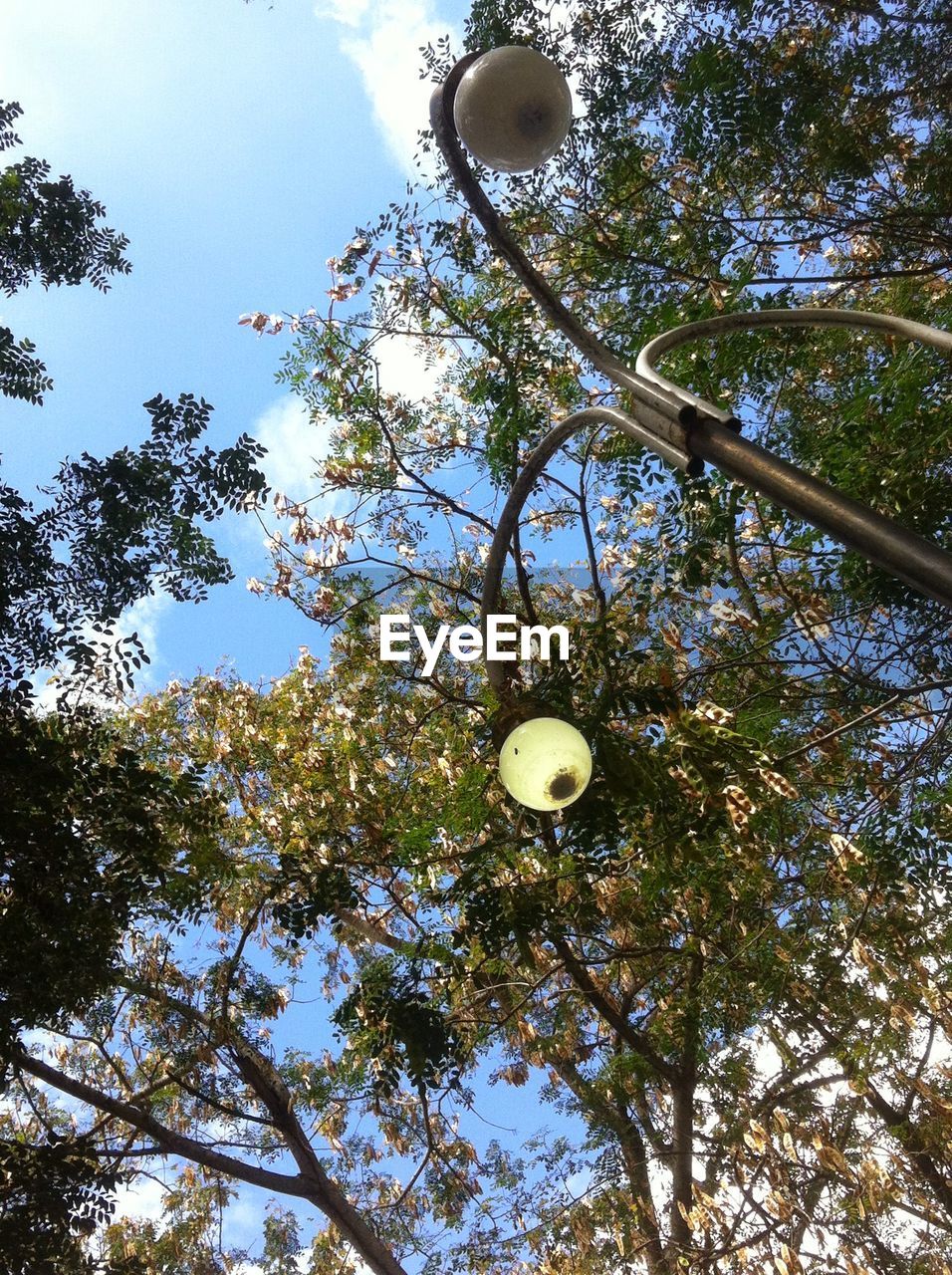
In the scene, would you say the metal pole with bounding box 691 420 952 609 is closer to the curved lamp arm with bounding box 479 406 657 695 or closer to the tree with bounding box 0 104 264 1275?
the curved lamp arm with bounding box 479 406 657 695

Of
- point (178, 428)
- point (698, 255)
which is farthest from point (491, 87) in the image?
point (698, 255)

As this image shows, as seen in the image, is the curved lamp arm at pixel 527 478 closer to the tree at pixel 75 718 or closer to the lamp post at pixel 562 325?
the lamp post at pixel 562 325

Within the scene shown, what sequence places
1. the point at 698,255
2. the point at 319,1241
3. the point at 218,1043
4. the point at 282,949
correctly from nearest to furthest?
the point at 698,255, the point at 218,1043, the point at 319,1241, the point at 282,949

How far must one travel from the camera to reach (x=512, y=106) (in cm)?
264

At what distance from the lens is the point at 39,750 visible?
12.1 ft

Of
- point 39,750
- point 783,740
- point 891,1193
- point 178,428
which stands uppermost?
point 178,428

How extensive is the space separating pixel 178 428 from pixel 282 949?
5571 millimetres

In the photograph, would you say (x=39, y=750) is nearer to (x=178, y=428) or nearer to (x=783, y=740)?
(x=178, y=428)

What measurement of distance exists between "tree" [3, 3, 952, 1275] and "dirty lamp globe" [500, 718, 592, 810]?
0.46 m

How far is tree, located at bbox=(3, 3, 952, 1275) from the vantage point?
13.9 feet

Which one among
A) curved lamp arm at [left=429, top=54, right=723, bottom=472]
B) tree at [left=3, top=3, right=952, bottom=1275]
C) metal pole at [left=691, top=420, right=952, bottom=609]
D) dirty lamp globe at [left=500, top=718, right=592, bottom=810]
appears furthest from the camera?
tree at [left=3, top=3, right=952, bottom=1275]

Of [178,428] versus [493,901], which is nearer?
[493,901]

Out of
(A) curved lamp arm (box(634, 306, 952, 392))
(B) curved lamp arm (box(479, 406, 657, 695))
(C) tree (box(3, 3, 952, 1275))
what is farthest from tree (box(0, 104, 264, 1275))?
(A) curved lamp arm (box(634, 306, 952, 392))

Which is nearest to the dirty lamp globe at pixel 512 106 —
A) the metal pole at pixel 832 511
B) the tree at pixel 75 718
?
the metal pole at pixel 832 511
